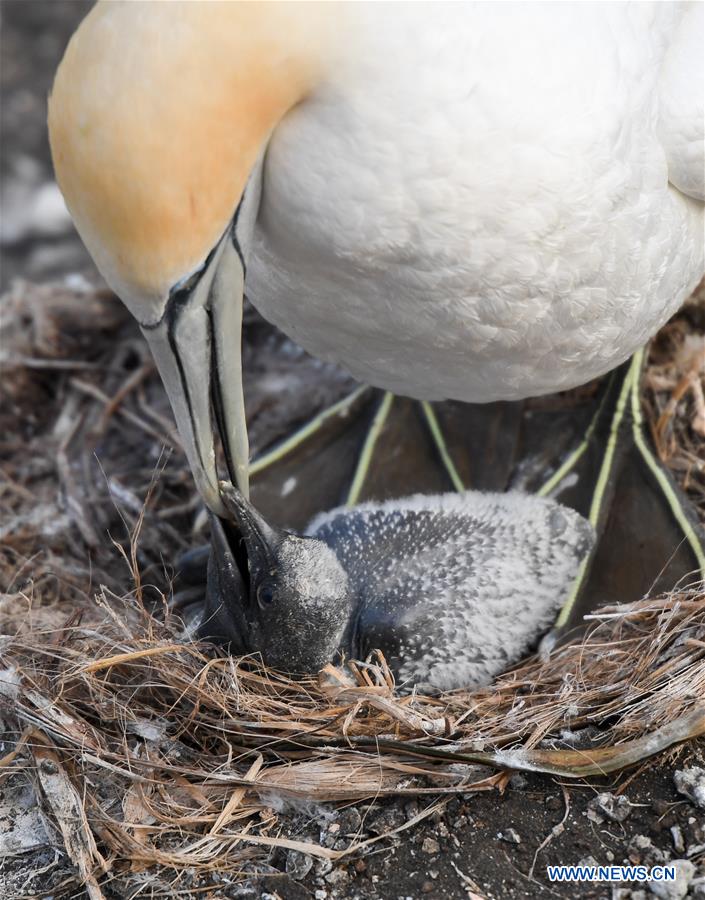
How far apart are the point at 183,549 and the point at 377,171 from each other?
189 cm

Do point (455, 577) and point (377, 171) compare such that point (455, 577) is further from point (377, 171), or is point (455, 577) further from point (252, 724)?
point (377, 171)

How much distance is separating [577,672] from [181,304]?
145 centimetres

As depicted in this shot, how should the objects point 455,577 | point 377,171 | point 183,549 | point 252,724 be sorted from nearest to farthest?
1. point 377,171
2. point 252,724
3. point 455,577
4. point 183,549

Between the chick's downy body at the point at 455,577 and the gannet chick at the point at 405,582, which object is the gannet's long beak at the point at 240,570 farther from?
the chick's downy body at the point at 455,577

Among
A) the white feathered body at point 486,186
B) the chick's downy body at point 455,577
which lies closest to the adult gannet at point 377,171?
the white feathered body at point 486,186

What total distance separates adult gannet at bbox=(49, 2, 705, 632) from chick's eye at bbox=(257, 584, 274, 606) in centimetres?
28

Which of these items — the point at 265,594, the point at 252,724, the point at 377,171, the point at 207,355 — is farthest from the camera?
the point at 265,594

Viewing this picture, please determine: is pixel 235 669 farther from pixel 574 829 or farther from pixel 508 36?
pixel 508 36

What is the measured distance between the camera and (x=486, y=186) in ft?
8.07

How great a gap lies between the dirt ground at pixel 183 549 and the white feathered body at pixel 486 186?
985 millimetres

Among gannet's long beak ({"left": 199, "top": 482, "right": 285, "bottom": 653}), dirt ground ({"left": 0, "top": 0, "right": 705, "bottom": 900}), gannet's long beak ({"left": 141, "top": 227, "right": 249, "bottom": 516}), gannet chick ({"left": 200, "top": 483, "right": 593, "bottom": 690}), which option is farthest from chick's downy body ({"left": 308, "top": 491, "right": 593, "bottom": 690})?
gannet's long beak ({"left": 141, "top": 227, "right": 249, "bottom": 516})

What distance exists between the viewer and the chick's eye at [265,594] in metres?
3.05

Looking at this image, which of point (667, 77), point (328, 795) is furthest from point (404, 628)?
point (667, 77)

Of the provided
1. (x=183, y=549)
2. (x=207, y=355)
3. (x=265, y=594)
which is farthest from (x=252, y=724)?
(x=183, y=549)
